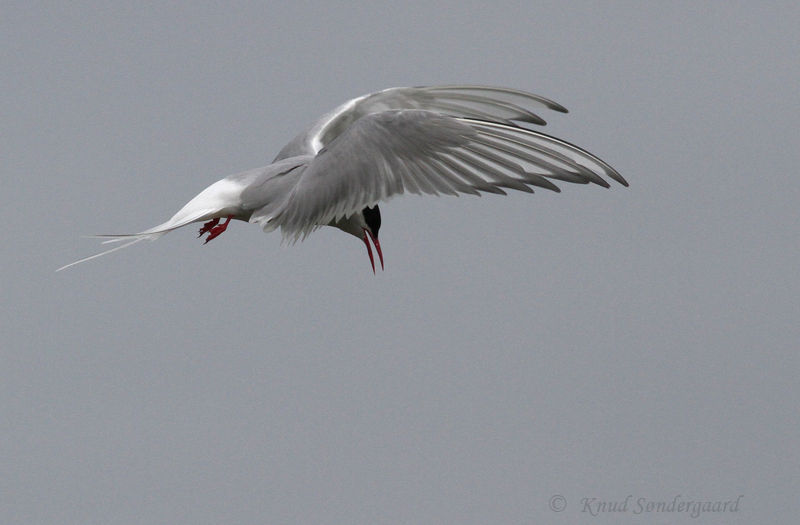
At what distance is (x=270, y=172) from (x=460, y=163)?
205 cm

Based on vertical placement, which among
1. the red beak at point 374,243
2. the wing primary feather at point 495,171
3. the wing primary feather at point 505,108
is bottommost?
the red beak at point 374,243

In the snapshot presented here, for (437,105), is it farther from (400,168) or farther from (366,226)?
(400,168)

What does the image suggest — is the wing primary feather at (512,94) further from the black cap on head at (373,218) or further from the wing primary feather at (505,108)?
the black cap on head at (373,218)

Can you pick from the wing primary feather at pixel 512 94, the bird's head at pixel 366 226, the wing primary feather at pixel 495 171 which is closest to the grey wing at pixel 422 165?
the wing primary feather at pixel 495 171

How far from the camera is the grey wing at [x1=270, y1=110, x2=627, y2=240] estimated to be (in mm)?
9102

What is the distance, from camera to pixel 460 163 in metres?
9.41

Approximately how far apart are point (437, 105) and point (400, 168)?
2.60m

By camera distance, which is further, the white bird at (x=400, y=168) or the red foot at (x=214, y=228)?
the red foot at (x=214, y=228)

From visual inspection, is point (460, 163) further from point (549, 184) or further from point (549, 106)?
point (549, 106)

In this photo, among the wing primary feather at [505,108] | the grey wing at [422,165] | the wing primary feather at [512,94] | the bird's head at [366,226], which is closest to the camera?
the grey wing at [422,165]

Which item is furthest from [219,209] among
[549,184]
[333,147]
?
[549,184]

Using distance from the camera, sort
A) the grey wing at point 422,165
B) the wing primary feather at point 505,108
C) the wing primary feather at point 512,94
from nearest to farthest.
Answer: the grey wing at point 422,165, the wing primary feather at point 512,94, the wing primary feather at point 505,108

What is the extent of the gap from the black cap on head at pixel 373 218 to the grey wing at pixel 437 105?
31.4 inches

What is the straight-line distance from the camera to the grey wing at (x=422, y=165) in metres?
9.10
